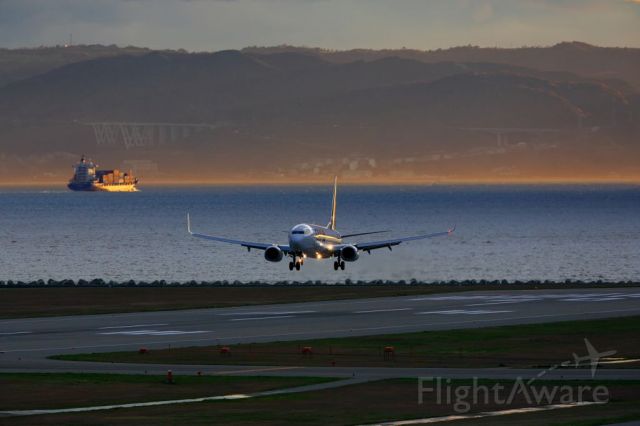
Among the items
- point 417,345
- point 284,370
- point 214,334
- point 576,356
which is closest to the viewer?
point 284,370

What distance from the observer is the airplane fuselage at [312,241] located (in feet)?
325

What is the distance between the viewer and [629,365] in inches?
2093

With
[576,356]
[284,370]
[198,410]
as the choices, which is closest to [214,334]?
[284,370]

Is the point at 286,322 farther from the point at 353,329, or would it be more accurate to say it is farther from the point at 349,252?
the point at 349,252

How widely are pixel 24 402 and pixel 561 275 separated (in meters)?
98.7

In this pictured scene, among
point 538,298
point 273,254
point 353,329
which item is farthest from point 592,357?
point 273,254

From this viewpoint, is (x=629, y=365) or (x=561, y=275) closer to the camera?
(x=629, y=365)

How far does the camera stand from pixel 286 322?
73000 mm

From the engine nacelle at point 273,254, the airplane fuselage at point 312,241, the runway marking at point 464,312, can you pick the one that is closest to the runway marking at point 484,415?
the runway marking at point 464,312

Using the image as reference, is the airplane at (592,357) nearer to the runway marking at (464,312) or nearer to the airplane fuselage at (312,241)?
the runway marking at (464,312)

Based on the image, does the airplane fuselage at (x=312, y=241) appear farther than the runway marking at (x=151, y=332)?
Yes

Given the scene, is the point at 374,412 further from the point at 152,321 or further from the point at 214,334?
the point at 152,321

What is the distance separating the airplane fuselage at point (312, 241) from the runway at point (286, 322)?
1124 centimetres

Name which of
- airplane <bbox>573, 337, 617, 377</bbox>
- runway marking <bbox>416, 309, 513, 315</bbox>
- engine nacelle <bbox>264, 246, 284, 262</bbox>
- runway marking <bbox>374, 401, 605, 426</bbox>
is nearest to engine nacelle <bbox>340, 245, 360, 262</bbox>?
engine nacelle <bbox>264, 246, 284, 262</bbox>
